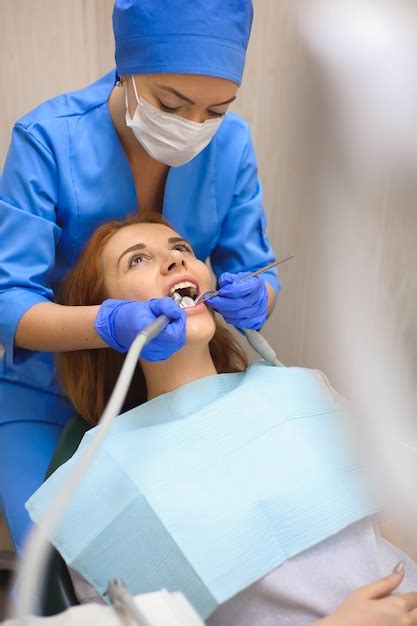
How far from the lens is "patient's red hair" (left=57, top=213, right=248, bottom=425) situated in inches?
54.9

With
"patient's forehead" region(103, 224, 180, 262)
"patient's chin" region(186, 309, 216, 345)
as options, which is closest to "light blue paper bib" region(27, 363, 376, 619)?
"patient's chin" region(186, 309, 216, 345)

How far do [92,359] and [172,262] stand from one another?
30 centimetres

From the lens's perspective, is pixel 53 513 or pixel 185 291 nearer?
pixel 53 513

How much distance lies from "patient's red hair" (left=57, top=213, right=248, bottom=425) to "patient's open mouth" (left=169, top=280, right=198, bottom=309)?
0.16 metres

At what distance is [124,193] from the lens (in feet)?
4.81

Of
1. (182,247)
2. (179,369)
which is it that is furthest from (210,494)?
(182,247)

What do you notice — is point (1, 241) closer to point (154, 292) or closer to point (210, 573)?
point (154, 292)

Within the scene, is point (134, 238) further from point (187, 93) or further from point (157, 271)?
point (187, 93)

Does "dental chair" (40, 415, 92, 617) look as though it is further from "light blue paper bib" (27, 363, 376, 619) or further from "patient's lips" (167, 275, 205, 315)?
"patient's lips" (167, 275, 205, 315)

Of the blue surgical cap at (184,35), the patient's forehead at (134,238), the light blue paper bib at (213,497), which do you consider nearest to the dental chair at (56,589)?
the light blue paper bib at (213,497)

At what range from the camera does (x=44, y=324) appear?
1.28m

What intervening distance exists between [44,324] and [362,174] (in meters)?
0.62

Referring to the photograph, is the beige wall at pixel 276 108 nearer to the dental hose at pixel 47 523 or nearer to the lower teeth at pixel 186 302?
the lower teeth at pixel 186 302

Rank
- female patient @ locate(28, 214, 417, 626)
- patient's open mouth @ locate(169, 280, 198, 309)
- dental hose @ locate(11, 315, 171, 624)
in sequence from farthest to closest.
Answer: patient's open mouth @ locate(169, 280, 198, 309) < female patient @ locate(28, 214, 417, 626) < dental hose @ locate(11, 315, 171, 624)
